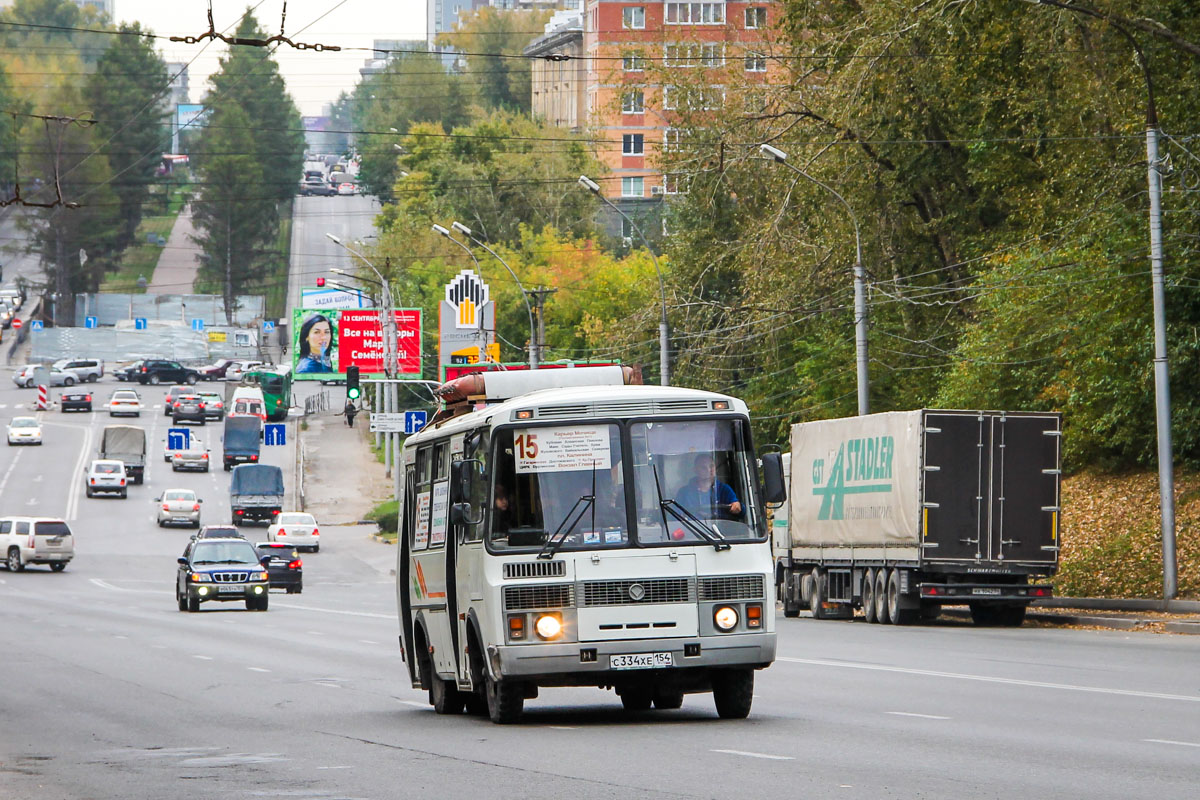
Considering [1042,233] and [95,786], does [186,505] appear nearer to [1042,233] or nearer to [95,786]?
[1042,233]

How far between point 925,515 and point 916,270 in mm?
19709

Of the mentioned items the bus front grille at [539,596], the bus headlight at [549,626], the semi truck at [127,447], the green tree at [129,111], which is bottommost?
the bus headlight at [549,626]

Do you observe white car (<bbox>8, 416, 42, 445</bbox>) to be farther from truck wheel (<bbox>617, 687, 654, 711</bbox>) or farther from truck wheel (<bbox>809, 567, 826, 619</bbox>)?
truck wheel (<bbox>617, 687, 654, 711</bbox>)

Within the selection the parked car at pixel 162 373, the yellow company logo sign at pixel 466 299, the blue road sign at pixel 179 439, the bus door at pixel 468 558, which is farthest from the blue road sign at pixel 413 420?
the parked car at pixel 162 373

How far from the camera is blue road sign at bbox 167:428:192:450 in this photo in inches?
3666

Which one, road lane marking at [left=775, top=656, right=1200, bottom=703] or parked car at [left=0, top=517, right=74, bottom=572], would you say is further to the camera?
parked car at [left=0, top=517, right=74, bottom=572]

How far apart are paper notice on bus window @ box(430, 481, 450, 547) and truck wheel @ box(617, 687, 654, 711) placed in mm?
1980

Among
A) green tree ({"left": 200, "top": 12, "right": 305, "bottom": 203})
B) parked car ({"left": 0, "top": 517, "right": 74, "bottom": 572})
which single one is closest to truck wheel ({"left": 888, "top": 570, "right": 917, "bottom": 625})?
parked car ({"left": 0, "top": 517, "right": 74, "bottom": 572})

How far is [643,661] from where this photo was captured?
46.1 feet

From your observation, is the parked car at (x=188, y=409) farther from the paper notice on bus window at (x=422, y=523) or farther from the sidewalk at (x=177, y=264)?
the paper notice on bus window at (x=422, y=523)

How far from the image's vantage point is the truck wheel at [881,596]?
32.5 meters

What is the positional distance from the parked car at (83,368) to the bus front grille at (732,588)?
11161 cm

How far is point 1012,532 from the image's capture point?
30.7 meters

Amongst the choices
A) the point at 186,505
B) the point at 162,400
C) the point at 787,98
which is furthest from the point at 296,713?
the point at 162,400
